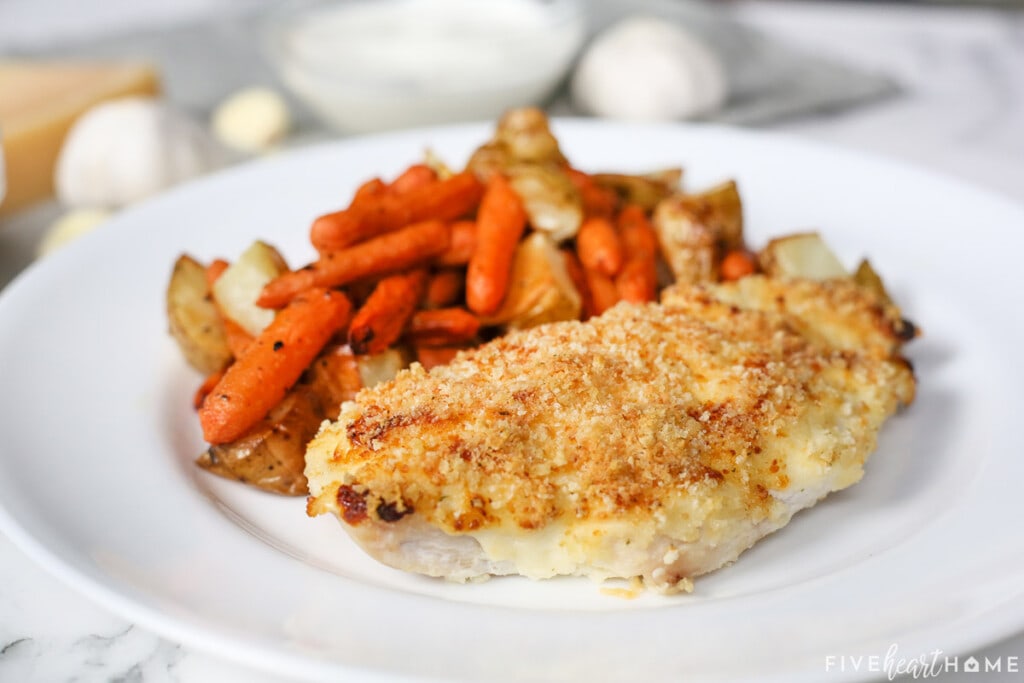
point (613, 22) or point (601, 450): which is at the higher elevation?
point (601, 450)

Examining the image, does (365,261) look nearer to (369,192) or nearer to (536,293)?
(369,192)

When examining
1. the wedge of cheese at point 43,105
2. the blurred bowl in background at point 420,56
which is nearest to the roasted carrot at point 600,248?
the blurred bowl in background at point 420,56

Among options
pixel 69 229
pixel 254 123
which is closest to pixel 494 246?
pixel 69 229

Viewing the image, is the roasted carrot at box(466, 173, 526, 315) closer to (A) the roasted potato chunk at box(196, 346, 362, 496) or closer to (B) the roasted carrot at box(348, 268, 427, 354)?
(B) the roasted carrot at box(348, 268, 427, 354)

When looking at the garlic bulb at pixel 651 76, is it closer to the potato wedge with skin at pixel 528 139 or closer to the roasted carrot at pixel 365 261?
the potato wedge with skin at pixel 528 139

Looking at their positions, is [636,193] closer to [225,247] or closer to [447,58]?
[225,247]

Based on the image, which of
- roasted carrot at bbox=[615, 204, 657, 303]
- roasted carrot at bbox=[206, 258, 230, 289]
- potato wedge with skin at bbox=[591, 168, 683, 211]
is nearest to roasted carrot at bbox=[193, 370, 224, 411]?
roasted carrot at bbox=[206, 258, 230, 289]
